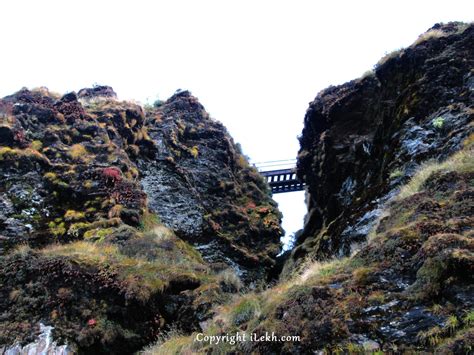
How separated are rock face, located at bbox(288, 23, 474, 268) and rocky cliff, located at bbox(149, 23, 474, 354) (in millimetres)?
62

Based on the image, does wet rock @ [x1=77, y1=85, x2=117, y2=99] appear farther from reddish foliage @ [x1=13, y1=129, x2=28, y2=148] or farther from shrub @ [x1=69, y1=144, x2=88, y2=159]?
reddish foliage @ [x1=13, y1=129, x2=28, y2=148]

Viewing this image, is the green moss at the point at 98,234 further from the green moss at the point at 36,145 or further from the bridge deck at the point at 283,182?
the bridge deck at the point at 283,182

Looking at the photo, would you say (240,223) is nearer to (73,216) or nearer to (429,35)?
(73,216)

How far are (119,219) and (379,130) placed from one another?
1050cm

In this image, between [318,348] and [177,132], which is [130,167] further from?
[318,348]

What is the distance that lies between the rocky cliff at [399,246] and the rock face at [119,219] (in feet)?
7.33

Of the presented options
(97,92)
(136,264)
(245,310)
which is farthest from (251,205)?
(245,310)

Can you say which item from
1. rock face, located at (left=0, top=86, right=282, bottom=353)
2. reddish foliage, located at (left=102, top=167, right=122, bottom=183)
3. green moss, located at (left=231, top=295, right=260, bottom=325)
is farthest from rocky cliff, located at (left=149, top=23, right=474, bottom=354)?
reddish foliage, located at (left=102, top=167, right=122, bottom=183)

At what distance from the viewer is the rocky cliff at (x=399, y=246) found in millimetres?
7633

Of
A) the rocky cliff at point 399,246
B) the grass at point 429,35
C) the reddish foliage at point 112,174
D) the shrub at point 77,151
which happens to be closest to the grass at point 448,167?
the rocky cliff at point 399,246

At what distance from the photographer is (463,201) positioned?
9906mm

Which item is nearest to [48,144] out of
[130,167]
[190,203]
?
[130,167]

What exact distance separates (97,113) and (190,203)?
270 inches

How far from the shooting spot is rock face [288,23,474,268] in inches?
591
